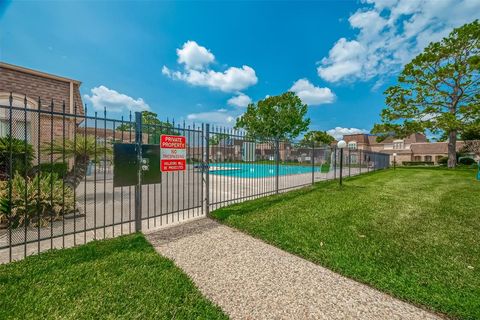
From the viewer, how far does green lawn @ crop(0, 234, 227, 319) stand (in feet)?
6.78

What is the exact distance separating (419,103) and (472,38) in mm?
6021

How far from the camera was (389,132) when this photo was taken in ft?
77.8

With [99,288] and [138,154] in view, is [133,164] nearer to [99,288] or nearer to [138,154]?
[138,154]

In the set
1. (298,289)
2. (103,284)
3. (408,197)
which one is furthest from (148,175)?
(408,197)

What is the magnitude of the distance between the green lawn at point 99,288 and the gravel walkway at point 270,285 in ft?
0.86

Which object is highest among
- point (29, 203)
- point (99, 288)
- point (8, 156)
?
point (8, 156)

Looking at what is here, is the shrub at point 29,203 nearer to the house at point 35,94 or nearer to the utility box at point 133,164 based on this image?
the utility box at point 133,164

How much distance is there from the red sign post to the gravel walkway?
1.55 m

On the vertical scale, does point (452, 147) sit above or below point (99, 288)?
above

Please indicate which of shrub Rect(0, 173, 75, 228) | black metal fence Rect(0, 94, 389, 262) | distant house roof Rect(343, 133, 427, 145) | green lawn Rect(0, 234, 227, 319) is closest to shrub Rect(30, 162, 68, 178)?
black metal fence Rect(0, 94, 389, 262)

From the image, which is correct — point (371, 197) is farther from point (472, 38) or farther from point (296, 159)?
point (472, 38)

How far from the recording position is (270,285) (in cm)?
264

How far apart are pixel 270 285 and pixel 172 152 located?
3261mm

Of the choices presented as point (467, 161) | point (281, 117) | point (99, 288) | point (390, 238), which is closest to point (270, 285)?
point (99, 288)
